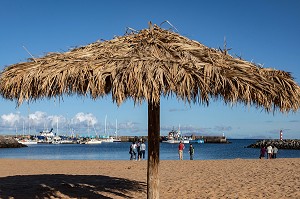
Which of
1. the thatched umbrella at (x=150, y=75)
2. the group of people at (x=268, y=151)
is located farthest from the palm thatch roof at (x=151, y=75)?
the group of people at (x=268, y=151)

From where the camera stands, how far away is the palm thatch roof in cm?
538

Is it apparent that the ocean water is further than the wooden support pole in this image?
Yes

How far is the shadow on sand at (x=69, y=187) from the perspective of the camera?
955 centimetres

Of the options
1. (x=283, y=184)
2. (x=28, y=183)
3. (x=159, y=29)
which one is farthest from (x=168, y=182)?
(x=159, y=29)

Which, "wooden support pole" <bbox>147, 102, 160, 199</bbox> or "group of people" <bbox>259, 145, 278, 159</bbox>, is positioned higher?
"wooden support pole" <bbox>147, 102, 160, 199</bbox>

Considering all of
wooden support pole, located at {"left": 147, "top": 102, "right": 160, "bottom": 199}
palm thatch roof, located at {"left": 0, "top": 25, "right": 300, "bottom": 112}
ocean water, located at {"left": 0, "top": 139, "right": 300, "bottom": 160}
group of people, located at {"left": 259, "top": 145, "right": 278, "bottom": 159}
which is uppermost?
palm thatch roof, located at {"left": 0, "top": 25, "right": 300, "bottom": 112}

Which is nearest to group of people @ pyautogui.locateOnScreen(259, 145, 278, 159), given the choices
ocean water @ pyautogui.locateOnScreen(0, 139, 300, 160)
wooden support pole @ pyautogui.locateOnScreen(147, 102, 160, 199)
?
ocean water @ pyautogui.locateOnScreen(0, 139, 300, 160)

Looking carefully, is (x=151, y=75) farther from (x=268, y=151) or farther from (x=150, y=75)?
(x=268, y=151)

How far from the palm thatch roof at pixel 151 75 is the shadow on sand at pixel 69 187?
4.04 meters

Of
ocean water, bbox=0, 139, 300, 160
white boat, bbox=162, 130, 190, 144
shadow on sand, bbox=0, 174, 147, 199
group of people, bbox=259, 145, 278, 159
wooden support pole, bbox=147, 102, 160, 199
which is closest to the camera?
wooden support pole, bbox=147, 102, 160, 199

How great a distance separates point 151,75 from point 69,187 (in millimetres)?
6363

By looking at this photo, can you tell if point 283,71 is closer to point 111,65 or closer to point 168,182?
point 111,65

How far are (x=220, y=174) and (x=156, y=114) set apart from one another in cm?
873

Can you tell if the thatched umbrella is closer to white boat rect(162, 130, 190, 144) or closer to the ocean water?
the ocean water
